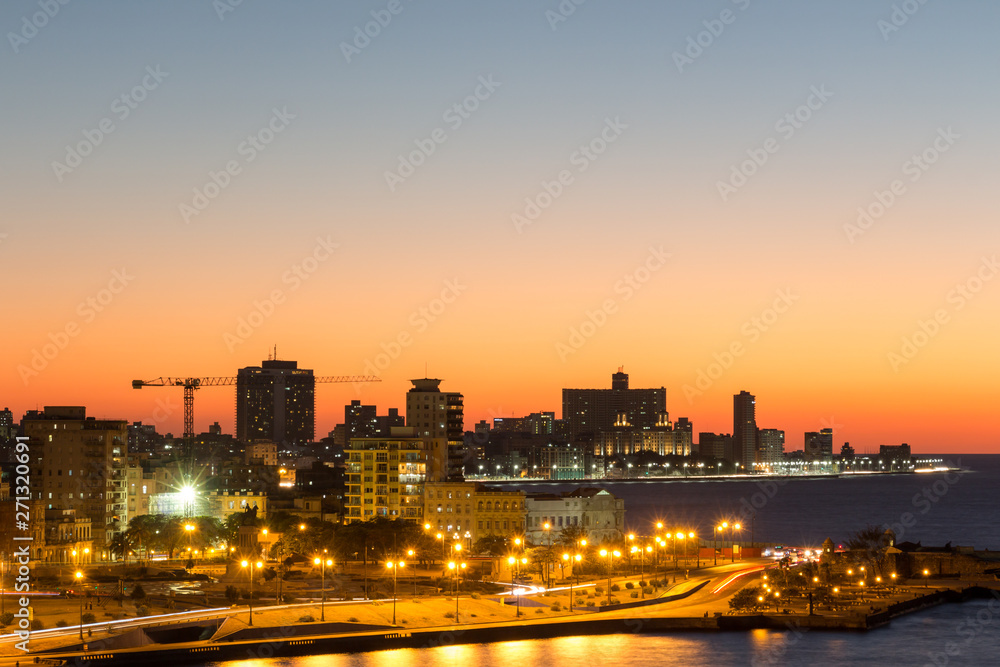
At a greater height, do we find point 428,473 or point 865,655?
point 428,473

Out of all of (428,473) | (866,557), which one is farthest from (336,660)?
(428,473)

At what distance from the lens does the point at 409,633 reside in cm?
7031

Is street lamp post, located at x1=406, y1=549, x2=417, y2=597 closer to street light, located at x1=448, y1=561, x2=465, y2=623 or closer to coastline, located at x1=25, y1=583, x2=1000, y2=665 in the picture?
street light, located at x1=448, y1=561, x2=465, y2=623

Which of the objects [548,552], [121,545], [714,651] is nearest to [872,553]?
[548,552]

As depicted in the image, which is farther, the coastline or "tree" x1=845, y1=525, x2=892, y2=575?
"tree" x1=845, y1=525, x2=892, y2=575

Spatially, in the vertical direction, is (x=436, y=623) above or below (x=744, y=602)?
below

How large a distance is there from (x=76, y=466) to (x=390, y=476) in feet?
97.6

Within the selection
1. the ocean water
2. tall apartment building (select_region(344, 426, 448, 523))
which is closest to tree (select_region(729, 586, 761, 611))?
the ocean water

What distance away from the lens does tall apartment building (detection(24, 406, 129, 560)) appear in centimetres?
12419

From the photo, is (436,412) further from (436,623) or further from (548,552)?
(436,623)

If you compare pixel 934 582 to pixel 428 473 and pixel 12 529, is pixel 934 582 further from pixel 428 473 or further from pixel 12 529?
pixel 12 529

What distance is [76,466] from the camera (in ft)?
414

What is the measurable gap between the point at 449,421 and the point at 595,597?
8546 cm

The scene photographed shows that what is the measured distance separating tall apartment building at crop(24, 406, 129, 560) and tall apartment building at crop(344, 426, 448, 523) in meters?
22.8
